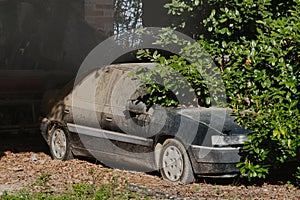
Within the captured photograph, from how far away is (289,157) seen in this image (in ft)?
29.6

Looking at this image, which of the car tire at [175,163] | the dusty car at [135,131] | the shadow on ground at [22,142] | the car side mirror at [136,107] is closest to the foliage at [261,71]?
the dusty car at [135,131]

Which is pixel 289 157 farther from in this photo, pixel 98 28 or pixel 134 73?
pixel 98 28

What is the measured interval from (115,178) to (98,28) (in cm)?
636

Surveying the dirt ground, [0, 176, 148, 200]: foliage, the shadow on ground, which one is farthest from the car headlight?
the shadow on ground

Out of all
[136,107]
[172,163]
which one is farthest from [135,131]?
[172,163]

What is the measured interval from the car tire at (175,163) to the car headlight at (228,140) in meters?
0.46

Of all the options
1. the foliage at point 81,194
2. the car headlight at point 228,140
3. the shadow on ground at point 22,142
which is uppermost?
the car headlight at point 228,140

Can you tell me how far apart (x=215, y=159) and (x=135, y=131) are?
4.74 feet

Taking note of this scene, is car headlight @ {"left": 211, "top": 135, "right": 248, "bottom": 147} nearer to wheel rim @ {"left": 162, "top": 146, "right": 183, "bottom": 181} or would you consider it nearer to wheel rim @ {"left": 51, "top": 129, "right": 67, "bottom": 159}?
wheel rim @ {"left": 162, "top": 146, "right": 183, "bottom": 181}

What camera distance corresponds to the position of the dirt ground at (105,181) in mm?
8438

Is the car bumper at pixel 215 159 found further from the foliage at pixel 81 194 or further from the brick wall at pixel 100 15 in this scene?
the brick wall at pixel 100 15

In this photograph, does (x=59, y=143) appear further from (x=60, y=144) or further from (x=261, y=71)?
(x=261, y=71)

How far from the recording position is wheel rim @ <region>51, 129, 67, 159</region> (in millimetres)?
11070

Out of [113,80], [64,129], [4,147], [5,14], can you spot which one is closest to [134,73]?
[113,80]
